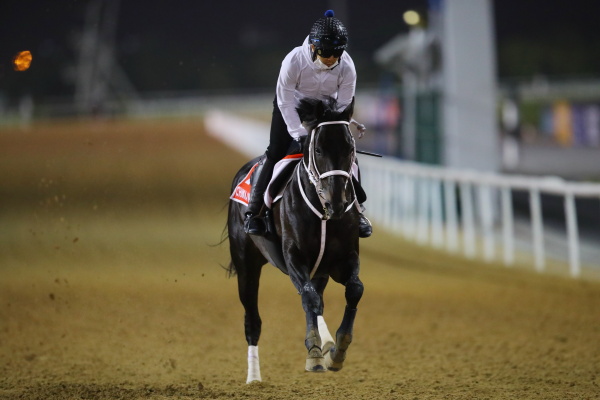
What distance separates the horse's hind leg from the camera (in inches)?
256

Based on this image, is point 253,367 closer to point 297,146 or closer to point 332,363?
point 332,363

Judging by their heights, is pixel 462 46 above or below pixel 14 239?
above

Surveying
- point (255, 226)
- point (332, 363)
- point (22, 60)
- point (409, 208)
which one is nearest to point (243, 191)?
point (255, 226)

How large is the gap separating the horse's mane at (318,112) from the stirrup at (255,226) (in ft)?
2.99

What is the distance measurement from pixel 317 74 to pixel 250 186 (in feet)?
3.84

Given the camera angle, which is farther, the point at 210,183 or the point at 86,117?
the point at 86,117

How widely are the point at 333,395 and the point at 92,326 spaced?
416 centimetres

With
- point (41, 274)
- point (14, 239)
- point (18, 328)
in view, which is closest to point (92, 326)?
point (18, 328)

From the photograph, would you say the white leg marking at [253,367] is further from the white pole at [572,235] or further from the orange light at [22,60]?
the white pole at [572,235]

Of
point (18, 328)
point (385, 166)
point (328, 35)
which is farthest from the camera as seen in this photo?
point (385, 166)

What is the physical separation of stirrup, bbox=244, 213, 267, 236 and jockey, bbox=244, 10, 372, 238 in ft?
0.04

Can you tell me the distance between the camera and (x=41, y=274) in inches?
506

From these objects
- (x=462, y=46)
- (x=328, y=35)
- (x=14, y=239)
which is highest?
(x=462, y=46)

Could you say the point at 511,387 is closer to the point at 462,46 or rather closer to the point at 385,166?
the point at 385,166
